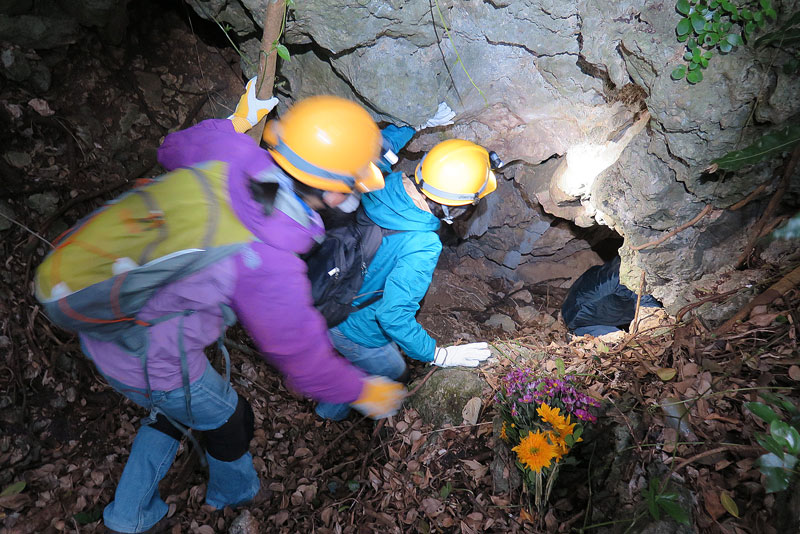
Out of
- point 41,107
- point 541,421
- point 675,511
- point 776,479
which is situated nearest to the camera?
point 776,479

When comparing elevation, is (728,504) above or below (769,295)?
below

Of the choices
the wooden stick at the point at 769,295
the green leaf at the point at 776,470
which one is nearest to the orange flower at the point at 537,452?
the green leaf at the point at 776,470

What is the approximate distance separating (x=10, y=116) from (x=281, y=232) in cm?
315

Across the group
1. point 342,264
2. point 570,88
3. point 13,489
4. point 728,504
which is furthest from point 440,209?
point 13,489

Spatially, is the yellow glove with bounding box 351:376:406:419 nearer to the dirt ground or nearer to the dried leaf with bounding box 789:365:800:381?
the dirt ground

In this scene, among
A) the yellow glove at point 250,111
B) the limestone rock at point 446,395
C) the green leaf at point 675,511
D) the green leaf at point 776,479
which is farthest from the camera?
the yellow glove at point 250,111

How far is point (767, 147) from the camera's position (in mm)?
2412

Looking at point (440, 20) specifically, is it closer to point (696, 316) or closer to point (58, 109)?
point (696, 316)

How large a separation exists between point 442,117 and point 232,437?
324 cm

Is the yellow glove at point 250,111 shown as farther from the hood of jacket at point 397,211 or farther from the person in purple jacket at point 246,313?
the hood of jacket at point 397,211

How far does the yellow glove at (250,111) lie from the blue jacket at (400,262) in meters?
1.13

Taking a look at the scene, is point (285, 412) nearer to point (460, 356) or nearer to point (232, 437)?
point (232, 437)

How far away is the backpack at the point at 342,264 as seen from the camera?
116 inches

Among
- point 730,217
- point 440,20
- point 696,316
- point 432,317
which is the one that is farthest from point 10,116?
point 730,217
